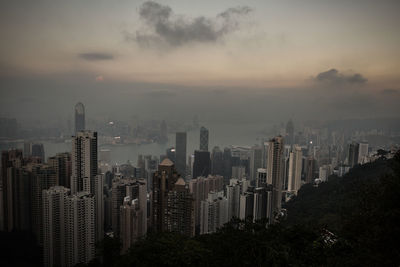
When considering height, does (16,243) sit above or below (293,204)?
above

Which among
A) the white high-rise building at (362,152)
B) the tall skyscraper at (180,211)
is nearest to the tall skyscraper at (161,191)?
the tall skyscraper at (180,211)

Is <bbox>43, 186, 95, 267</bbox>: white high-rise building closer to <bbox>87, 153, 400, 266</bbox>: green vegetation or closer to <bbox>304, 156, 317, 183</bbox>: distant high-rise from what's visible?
<bbox>87, 153, 400, 266</bbox>: green vegetation

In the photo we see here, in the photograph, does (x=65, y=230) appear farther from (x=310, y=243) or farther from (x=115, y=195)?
(x=310, y=243)

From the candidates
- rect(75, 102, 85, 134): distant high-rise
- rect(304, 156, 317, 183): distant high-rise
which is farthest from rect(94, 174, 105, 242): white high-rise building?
rect(304, 156, 317, 183): distant high-rise

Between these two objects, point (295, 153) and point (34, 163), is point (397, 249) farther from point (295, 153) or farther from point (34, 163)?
point (295, 153)

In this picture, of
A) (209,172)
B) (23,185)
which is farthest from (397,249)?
(209,172)

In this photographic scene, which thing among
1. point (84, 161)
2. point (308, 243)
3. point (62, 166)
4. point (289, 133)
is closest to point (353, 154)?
point (289, 133)
